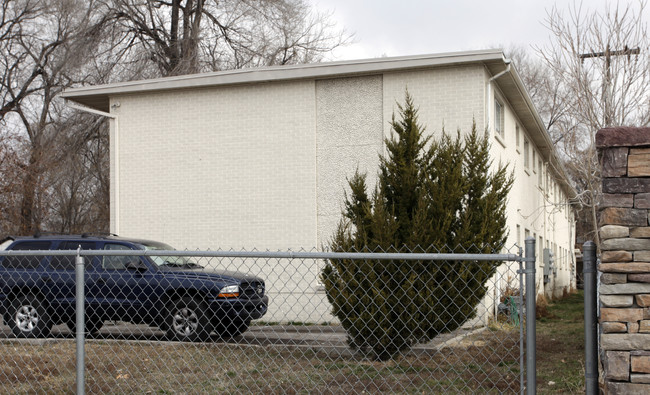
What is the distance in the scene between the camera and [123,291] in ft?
37.5

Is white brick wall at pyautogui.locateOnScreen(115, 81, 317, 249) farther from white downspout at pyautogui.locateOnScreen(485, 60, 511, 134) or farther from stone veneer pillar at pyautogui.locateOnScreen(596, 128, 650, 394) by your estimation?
stone veneer pillar at pyautogui.locateOnScreen(596, 128, 650, 394)

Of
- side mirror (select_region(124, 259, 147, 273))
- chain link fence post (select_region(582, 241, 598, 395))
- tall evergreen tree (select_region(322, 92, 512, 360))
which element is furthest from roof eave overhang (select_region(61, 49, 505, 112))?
chain link fence post (select_region(582, 241, 598, 395))

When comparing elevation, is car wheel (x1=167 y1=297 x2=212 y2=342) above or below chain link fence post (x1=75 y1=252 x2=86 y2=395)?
below

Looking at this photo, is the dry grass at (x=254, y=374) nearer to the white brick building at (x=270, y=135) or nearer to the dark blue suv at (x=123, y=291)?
the dark blue suv at (x=123, y=291)

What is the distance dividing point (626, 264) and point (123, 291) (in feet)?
29.0

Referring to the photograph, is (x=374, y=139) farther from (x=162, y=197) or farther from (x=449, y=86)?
(x=162, y=197)

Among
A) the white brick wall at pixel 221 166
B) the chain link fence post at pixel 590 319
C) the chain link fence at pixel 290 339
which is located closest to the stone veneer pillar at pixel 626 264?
the chain link fence post at pixel 590 319

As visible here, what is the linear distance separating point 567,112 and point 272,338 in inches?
439

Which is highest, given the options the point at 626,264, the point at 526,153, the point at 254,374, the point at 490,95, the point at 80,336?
the point at 490,95

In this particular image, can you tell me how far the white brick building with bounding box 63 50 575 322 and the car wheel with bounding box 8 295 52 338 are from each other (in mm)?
5942

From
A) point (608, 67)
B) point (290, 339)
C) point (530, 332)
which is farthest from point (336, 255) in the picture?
point (608, 67)

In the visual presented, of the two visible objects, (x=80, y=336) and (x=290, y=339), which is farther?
(x=290, y=339)

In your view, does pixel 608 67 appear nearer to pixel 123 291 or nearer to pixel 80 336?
pixel 123 291

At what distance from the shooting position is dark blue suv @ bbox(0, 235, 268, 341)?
35.1 feet
